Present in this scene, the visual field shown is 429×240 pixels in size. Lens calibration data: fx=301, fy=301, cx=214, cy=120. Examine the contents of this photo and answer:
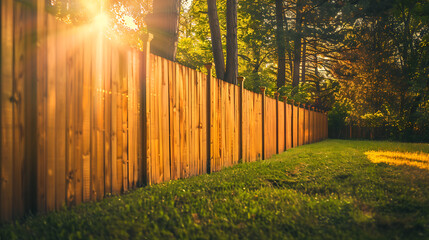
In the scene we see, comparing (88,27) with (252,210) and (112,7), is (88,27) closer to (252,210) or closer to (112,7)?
(252,210)

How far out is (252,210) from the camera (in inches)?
122

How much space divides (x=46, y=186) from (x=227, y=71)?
24.9 ft

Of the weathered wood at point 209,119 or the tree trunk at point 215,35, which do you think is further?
the tree trunk at point 215,35

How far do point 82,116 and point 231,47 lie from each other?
25.3ft

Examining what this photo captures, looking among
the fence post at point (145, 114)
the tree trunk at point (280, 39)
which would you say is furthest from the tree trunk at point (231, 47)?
the tree trunk at point (280, 39)

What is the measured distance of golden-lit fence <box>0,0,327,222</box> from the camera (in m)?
2.48

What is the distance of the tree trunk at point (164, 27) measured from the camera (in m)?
6.84

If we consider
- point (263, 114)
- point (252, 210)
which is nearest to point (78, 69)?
point (252, 210)

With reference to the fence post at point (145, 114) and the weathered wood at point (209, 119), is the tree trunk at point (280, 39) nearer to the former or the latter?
the weathered wood at point (209, 119)

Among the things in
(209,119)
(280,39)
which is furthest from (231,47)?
(280,39)

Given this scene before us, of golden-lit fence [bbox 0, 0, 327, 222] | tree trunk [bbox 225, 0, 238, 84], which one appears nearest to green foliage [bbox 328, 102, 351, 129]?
tree trunk [bbox 225, 0, 238, 84]

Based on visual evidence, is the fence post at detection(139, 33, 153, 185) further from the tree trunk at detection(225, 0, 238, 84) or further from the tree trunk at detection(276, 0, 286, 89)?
the tree trunk at detection(276, 0, 286, 89)

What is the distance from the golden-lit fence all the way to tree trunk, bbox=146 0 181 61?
2089mm

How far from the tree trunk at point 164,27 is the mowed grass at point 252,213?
355 cm
